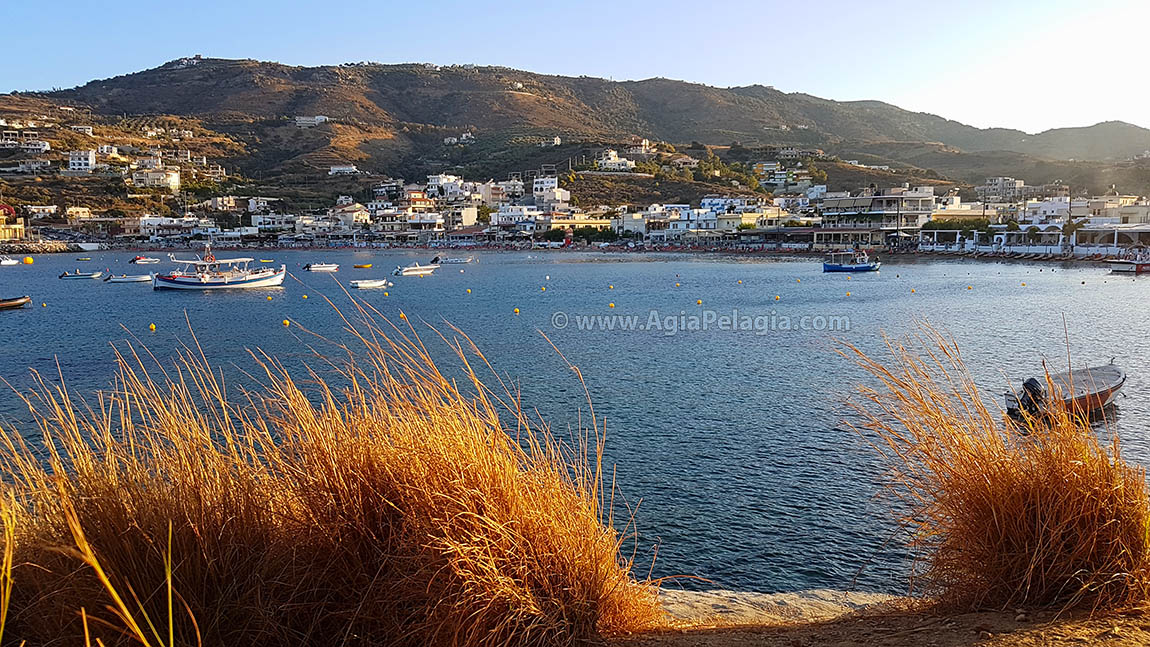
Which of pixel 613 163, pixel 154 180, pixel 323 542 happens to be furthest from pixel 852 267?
pixel 154 180

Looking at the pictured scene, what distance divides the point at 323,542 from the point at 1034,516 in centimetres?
279

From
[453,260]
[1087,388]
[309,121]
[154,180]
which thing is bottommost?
[453,260]

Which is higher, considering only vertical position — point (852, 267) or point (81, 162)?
point (81, 162)

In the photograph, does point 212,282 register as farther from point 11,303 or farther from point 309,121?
point 309,121

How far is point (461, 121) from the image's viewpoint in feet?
Result: 531

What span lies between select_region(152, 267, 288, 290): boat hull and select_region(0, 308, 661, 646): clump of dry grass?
37.8m

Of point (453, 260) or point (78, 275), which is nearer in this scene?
point (78, 275)

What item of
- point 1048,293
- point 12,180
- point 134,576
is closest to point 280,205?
point 12,180

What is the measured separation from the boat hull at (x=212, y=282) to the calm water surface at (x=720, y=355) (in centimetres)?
114

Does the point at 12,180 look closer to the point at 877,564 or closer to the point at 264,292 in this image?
the point at 264,292

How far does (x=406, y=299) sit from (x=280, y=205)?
69.6 meters

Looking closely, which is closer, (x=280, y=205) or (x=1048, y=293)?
(x=1048, y=293)

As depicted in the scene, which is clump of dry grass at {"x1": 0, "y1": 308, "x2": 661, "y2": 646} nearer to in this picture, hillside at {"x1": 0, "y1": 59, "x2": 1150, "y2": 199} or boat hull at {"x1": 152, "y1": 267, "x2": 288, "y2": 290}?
boat hull at {"x1": 152, "y1": 267, "x2": 288, "y2": 290}

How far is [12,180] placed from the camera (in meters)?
93.4
